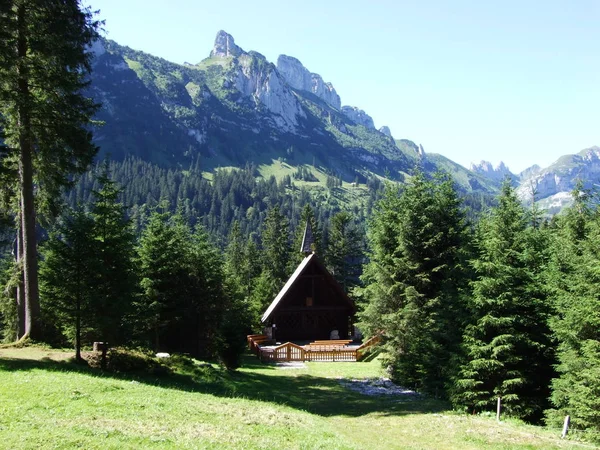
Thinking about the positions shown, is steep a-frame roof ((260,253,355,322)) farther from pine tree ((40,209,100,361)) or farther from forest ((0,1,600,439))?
pine tree ((40,209,100,361))

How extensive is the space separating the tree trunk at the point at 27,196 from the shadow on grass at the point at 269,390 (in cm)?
362

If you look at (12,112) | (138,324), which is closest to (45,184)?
(12,112)

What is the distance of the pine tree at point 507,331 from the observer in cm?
2047

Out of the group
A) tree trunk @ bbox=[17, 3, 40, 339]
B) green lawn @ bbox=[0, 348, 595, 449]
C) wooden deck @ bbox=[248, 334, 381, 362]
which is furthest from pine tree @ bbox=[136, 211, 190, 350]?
wooden deck @ bbox=[248, 334, 381, 362]

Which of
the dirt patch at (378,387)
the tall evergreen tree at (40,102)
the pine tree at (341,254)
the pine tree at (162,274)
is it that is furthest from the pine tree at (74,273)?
the pine tree at (341,254)

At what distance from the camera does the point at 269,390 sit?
23375 millimetres

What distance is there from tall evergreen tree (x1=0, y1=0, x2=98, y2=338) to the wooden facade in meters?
26.6

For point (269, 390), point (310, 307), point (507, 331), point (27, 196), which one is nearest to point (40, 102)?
point (27, 196)

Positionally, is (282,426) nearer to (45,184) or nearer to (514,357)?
(514,357)

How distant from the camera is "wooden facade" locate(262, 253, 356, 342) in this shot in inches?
1850

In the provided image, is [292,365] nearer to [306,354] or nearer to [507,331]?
[306,354]

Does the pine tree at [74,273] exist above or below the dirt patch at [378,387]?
above

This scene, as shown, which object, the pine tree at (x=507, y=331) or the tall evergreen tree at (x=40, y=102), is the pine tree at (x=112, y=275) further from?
the pine tree at (x=507, y=331)

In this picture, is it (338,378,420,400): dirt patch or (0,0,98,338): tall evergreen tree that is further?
(338,378,420,400): dirt patch
